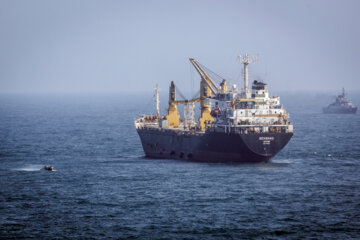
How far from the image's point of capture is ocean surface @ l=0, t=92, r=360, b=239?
60469 millimetres

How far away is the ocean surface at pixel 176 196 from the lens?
6047 centimetres

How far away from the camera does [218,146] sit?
94625 millimetres

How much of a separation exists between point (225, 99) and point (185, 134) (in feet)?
28.8

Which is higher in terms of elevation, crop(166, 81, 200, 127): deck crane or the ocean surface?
crop(166, 81, 200, 127): deck crane

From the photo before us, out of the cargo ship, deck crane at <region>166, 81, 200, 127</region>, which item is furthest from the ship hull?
deck crane at <region>166, 81, 200, 127</region>

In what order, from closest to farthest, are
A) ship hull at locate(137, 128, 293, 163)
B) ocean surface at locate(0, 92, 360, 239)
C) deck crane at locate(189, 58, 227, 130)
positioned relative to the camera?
ocean surface at locate(0, 92, 360, 239) < ship hull at locate(137, 128, 293, 163) < deck crane at locate(189, 58, 227, 130)

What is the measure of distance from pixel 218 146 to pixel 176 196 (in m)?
21.8

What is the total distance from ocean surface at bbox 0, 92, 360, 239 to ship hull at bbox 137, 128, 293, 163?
1846 mm

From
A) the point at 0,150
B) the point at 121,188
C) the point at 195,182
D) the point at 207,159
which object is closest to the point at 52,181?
the point at 121,188

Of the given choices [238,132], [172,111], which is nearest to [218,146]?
[238,132]

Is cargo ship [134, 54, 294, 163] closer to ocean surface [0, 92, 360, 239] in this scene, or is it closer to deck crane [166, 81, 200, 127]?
ocean surface [0, 92, 360, 239]

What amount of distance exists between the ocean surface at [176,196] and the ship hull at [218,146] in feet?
6.06

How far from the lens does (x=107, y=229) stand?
199 feet

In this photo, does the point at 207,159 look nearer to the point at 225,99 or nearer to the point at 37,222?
the point at 225,99
